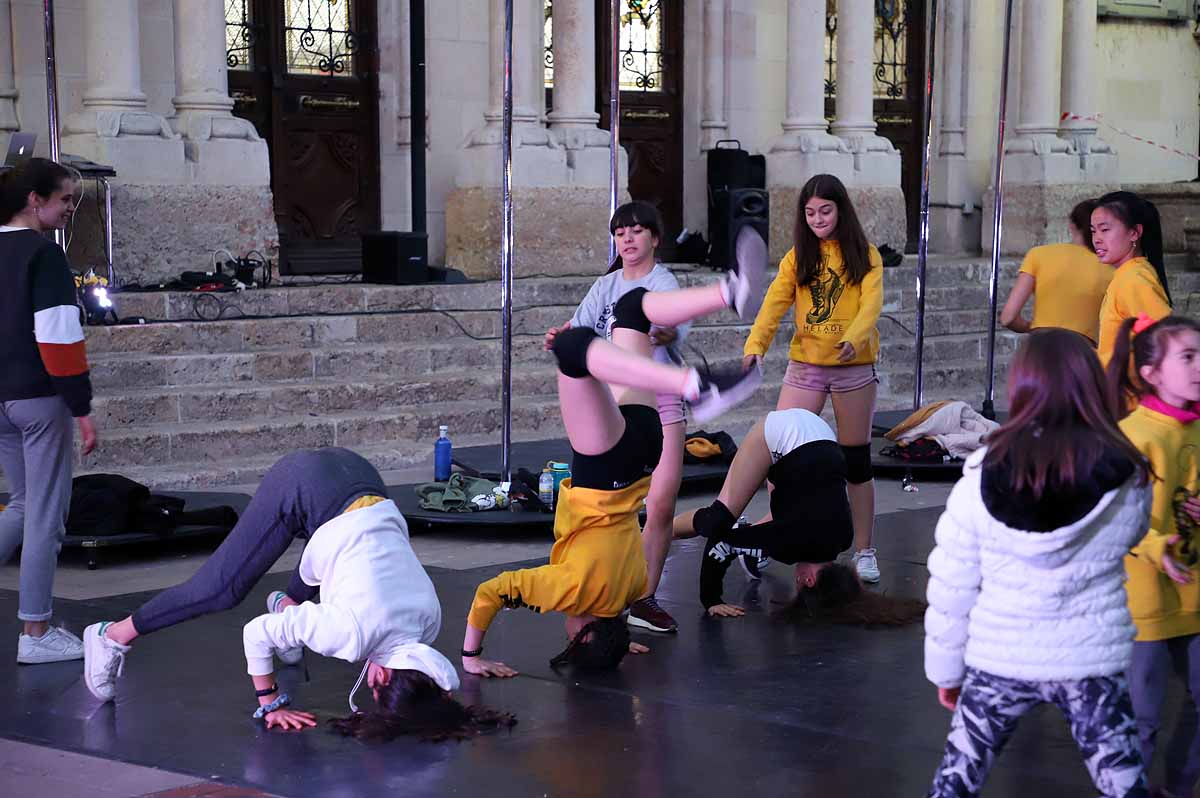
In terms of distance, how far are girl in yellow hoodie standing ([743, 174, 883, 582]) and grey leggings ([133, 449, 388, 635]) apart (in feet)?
7.20

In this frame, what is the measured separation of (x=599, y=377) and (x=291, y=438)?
16.4 ft

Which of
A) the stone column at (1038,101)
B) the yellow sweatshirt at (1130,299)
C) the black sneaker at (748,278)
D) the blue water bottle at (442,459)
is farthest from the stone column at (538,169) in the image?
the black sneaker at (748,278)

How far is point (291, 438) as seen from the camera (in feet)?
31.4

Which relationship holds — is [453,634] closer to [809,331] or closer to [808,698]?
[808,698]

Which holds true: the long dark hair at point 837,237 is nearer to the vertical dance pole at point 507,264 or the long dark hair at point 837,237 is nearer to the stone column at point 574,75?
the vertical dance pole at point 507,264

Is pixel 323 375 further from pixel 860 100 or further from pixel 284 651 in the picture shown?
pixel 860 100

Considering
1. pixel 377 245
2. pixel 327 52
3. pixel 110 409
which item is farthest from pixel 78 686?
pixel 327 52

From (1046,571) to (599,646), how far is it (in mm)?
2310

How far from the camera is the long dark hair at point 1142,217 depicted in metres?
6.00

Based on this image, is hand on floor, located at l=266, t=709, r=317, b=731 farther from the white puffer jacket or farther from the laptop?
the laptop

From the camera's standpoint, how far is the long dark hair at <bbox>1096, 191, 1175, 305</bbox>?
600cm

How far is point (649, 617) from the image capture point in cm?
605

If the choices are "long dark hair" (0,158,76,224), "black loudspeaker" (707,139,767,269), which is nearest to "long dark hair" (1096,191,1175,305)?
"long dark hair" (0,158,76,224)

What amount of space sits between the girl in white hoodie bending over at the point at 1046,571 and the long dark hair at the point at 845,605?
275 cm
